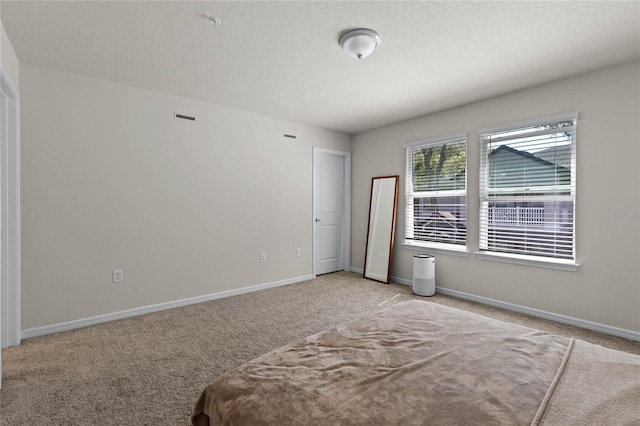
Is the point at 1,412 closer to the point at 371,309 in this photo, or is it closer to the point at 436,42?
the point at 371,309

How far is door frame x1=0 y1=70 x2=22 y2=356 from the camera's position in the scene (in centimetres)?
260

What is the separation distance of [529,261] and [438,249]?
1.10m

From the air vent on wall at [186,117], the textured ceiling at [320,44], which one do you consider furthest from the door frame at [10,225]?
the air vent on wall at [186,117]

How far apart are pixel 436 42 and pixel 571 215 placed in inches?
89.6

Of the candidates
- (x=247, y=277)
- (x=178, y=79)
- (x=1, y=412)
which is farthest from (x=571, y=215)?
(x=1, y=412)

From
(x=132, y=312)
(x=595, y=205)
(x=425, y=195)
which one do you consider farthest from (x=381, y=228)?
(x=132, y=312)

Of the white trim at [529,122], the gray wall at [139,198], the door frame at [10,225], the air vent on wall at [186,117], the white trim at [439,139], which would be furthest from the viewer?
the white trim at [439,139]

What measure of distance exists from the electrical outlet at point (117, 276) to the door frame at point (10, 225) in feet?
2.38

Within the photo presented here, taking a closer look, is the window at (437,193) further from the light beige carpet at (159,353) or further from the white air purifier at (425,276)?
the light beige carpet at (159,353)

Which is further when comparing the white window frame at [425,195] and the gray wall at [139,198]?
the white window frame at [425,195]

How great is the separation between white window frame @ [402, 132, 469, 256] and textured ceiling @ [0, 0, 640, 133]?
0.66m

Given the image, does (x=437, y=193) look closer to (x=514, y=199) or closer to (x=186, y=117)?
(x=514, y=199)

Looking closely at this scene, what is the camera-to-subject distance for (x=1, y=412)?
1794mm

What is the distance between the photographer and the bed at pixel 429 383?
39.4 inches
